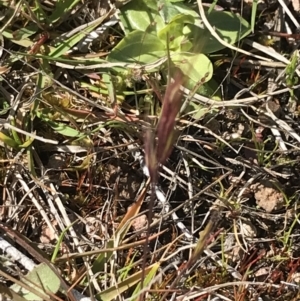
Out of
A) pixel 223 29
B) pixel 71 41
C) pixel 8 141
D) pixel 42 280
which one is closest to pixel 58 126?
pixel 8 141

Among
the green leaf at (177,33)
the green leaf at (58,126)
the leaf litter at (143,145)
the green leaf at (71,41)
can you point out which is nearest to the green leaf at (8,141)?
the leaf litter at (143,145)

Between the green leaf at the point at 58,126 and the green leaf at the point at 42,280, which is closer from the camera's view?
the green leaf at the point at 42,280

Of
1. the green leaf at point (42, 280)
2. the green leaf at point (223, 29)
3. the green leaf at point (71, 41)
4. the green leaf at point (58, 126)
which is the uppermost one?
the green leaf at point (71, 41)

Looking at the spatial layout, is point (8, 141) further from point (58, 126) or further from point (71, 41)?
point (71, 41)

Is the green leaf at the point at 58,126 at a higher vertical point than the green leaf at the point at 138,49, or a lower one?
lower

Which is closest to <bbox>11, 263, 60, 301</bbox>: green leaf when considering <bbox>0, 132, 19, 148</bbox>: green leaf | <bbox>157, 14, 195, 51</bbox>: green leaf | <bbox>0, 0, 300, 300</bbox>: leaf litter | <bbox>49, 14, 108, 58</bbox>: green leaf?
<bbox>0, 0, 300, 300</bbox>: leaf litter

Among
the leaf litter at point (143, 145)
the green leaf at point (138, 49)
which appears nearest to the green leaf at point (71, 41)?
the leaf litter at point (143, 145)

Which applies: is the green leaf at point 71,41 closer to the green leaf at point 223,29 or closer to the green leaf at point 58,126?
the green leaf at point 58,126

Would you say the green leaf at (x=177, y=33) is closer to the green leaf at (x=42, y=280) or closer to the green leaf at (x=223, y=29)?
the green leaf at (x=223, y=29)
